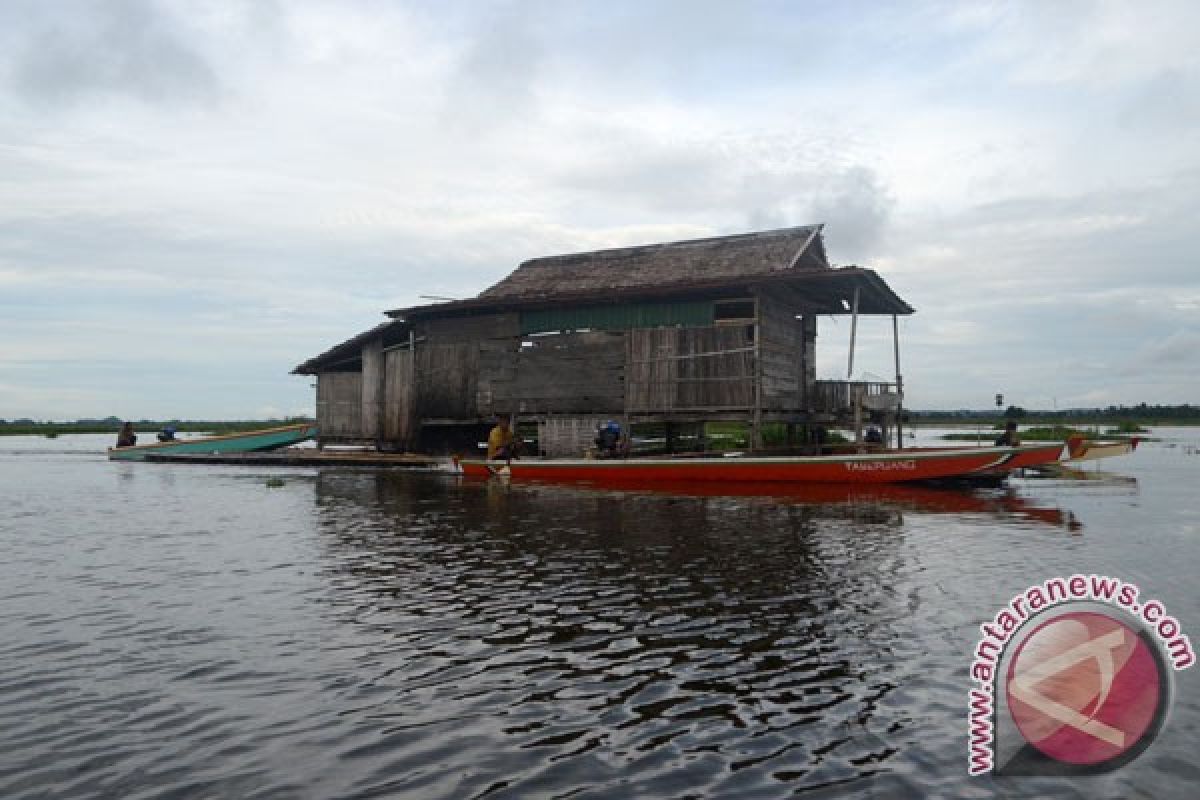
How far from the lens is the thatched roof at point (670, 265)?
22.6 metres

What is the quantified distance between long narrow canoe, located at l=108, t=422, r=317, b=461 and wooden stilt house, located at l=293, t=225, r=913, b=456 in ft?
19.0

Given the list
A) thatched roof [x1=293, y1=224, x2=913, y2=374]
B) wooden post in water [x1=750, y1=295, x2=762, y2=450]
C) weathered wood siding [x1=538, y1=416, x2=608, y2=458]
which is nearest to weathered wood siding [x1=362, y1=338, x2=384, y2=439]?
thatched roof [x1=293, y1=224, x2=913, y2=374]

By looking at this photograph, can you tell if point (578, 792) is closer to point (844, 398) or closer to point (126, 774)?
point (126, 774)

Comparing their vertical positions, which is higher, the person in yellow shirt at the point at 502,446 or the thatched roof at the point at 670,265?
the thatched roof at the point at 670,265

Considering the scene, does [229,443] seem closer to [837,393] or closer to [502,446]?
[502,446]

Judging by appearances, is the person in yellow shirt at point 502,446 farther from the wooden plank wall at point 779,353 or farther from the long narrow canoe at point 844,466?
the wooden plank wall at point 779,353

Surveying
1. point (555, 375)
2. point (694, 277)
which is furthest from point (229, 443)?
point (694, 277)

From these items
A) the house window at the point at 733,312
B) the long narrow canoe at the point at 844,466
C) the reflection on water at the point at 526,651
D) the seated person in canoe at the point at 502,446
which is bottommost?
the reflection on water at the point at 526,651


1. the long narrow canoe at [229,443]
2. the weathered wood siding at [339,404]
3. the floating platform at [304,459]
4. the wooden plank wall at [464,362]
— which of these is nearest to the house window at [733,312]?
the wooden plank wall at [464,362]

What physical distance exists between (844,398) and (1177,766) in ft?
68.0

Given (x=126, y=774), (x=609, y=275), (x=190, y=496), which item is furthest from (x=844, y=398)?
(x=126, y=774)

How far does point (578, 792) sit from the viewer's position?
4.02 m

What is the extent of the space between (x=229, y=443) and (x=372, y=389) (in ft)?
25.5

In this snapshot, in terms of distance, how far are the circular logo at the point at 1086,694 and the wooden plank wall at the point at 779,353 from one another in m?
17.0
